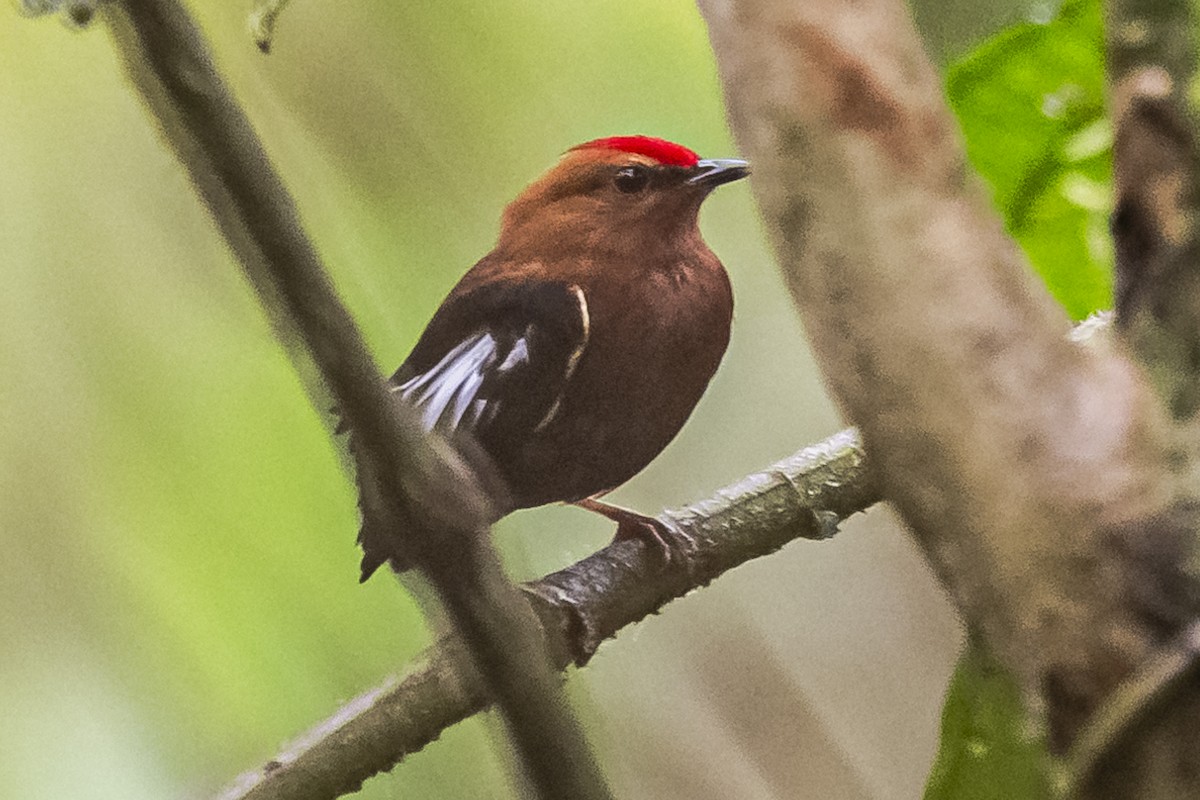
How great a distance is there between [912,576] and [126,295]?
1.25 feet

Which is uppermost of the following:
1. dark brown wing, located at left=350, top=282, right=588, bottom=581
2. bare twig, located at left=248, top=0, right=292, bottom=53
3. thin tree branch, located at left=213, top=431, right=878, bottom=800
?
bare twig, located at left=248, top=0, right=292, bottom=53

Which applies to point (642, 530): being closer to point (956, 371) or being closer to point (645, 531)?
point (645, 531)

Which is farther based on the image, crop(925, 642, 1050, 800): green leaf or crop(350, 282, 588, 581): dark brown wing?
crop(350, 282, 588, 581): dark brown wing

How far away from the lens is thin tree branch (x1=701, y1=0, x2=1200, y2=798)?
272 mm

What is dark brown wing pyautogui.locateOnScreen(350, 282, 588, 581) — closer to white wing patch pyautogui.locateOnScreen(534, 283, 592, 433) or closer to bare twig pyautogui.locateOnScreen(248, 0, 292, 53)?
white wing patch pyautogui.locateOnScreen(534, 283, 592, 433)

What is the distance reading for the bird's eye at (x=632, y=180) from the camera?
545 millimetres

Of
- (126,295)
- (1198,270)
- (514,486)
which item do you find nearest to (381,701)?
(514,486)

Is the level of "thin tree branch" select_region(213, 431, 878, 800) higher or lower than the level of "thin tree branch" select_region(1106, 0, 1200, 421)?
lower

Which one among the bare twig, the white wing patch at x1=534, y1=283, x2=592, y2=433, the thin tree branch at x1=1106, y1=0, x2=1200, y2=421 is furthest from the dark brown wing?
the thin tree branch at x1=1106, y1=0, x2=1200, y2=421

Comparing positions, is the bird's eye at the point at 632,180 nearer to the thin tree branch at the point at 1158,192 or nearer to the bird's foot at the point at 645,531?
the bird's foot at the point at 645,531

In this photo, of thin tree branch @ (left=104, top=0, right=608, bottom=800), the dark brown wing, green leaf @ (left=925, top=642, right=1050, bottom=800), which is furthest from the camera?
the dark brown wing

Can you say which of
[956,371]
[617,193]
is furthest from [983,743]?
[617,193]

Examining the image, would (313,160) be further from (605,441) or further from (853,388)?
(853,388)

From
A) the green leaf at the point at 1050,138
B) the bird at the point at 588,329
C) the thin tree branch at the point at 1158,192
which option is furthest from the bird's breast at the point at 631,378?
the thin tree branch at the point at 1158,192
